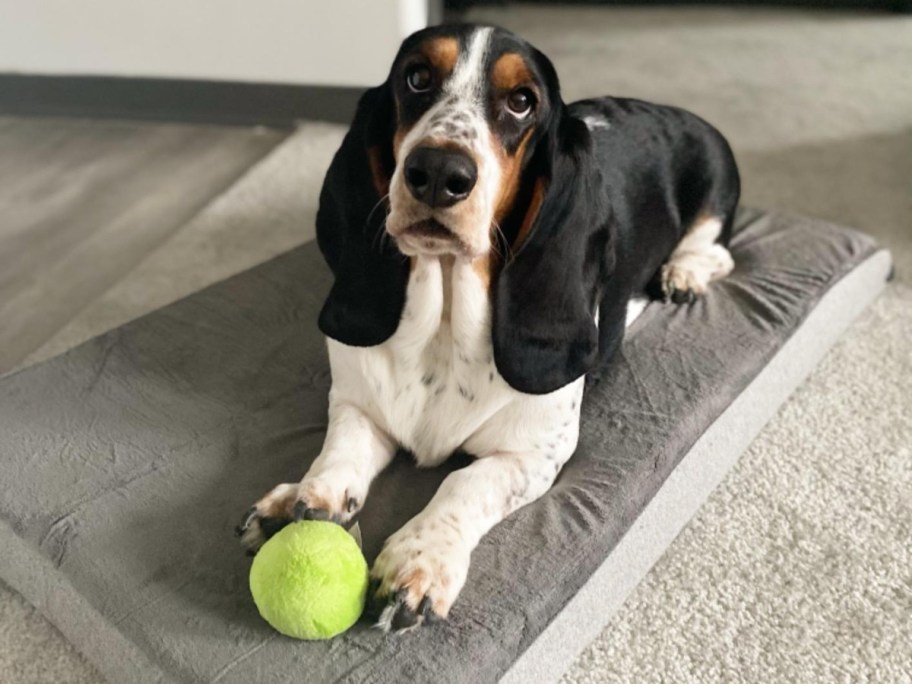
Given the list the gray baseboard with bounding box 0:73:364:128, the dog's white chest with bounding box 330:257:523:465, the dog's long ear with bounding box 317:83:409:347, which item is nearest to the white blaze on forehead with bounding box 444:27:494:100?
the dog's long ear with bounding box 317:83:409:347

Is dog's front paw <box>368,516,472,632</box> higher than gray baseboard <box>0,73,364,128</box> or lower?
A: higher

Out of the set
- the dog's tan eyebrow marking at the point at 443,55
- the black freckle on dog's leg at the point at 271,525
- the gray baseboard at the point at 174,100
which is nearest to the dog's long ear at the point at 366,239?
the dog's tan eyebrow marking at the point at 443,55

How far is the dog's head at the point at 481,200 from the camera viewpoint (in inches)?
61.8

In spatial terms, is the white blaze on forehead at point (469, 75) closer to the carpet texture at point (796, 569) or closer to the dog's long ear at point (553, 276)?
the dog's long ear at point (553, 276)

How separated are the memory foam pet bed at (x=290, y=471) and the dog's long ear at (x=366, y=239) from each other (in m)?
0.34

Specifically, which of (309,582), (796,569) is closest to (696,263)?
(796,569)

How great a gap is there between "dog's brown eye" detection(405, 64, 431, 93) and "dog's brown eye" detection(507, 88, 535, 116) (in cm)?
15

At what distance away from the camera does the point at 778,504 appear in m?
2.13

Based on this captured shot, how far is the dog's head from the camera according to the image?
5.15 feet

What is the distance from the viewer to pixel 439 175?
4.97ft

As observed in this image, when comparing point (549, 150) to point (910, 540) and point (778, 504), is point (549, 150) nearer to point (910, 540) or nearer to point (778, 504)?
point (778, 504)

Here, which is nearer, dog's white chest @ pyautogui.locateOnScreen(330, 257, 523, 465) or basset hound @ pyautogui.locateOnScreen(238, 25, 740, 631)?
basset hound @ pyautogui.locateOnScreen(238, 25, 740, 631)

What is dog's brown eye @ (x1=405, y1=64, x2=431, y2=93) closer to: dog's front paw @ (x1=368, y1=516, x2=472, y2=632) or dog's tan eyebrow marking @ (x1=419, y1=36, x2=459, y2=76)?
dog's tan eyebrow marking @ (x1=419, y1=36, x2=459, y2=76)

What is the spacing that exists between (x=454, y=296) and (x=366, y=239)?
0.20 metres
